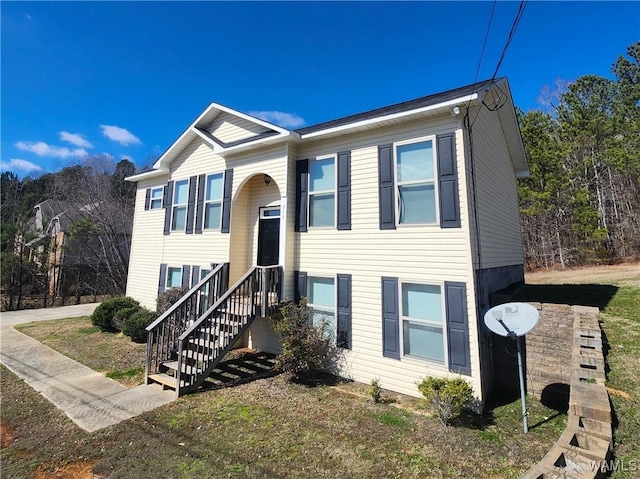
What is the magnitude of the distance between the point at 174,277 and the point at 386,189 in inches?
335

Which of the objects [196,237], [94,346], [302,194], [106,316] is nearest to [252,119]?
[302,194]

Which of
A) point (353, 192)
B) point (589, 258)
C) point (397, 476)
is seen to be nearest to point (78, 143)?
point (353, 192)

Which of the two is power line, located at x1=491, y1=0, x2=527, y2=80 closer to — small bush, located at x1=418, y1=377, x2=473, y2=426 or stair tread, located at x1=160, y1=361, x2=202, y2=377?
small bush, located at x1=418, y1=377, x2=473, y2=426

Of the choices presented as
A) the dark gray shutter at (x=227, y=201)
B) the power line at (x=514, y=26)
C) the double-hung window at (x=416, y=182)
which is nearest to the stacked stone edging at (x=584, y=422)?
the double-hung window at (x=416, y=182)

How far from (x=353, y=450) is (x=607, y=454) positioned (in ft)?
10.1

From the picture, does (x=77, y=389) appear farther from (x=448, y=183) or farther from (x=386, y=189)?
(x=448, y=183)

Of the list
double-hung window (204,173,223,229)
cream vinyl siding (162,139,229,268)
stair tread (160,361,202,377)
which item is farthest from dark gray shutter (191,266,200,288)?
stair tread (160,361,202,377)

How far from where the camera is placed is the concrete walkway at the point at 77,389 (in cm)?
535

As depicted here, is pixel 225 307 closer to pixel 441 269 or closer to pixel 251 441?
pixel 251 441

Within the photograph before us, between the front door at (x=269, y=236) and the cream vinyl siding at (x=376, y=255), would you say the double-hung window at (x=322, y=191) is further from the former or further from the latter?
the front door at (x=269, y=236)

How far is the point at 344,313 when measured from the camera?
725 centimetres

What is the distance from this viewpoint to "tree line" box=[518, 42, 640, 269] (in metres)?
19.2

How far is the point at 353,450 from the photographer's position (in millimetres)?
4305

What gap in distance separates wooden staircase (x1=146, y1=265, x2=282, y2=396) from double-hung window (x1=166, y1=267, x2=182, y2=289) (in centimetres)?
274
